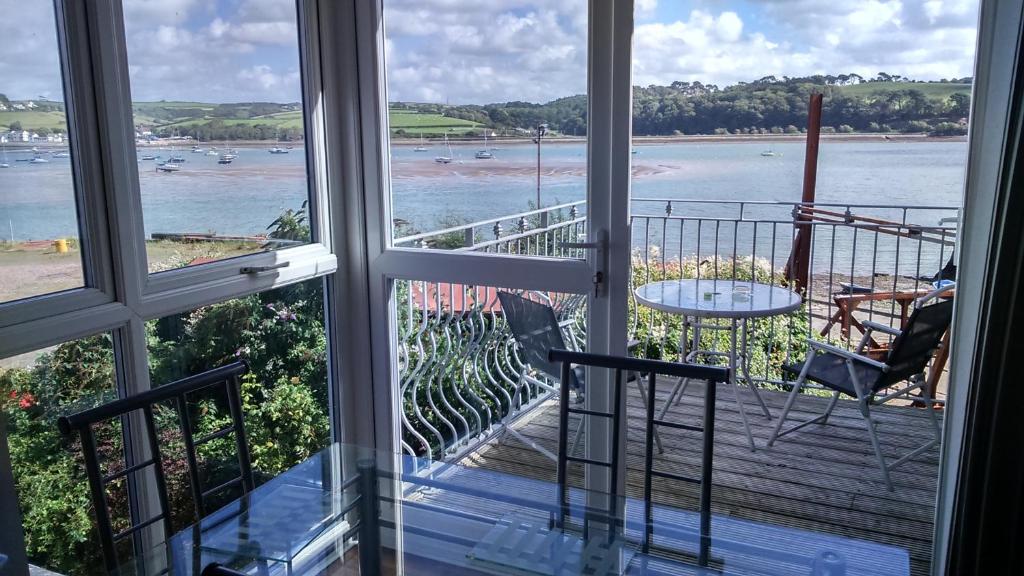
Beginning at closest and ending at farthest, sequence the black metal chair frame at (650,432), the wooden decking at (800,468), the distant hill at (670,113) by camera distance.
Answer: the black metal chair frame at (650,432)
the distant hill at (670,113)
the wooden decking at (800,468)

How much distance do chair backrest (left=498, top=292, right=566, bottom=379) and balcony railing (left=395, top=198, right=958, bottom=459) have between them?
43mm

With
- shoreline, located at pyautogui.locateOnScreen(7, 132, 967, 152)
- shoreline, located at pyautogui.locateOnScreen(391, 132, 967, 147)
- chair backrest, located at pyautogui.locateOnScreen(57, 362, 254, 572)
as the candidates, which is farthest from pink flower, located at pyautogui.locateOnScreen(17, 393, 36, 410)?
shoreline, located at pyautogui.locateOnScreen(391, 132, 967, 147)

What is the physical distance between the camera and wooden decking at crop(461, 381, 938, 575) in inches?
112

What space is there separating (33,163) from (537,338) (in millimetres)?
1675

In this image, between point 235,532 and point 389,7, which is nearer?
point 235,532

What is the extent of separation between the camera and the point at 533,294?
8.68 feet

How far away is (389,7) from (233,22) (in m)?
0.57

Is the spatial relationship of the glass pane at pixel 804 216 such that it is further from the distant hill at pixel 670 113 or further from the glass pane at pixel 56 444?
the glass pane at pixel 56 444

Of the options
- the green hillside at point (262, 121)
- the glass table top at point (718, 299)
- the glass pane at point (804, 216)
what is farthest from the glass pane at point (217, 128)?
the glass table top at point (718, 299)

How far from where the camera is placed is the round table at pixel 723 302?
3.64 meters

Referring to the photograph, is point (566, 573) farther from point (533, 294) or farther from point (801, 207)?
point (801, 207)

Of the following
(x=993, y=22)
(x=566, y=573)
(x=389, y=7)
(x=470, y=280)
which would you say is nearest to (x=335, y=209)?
(x=470, y=280)

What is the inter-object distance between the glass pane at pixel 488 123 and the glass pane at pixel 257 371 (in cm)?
52

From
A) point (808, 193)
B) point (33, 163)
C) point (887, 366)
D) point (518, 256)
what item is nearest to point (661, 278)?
point (808, 193)
